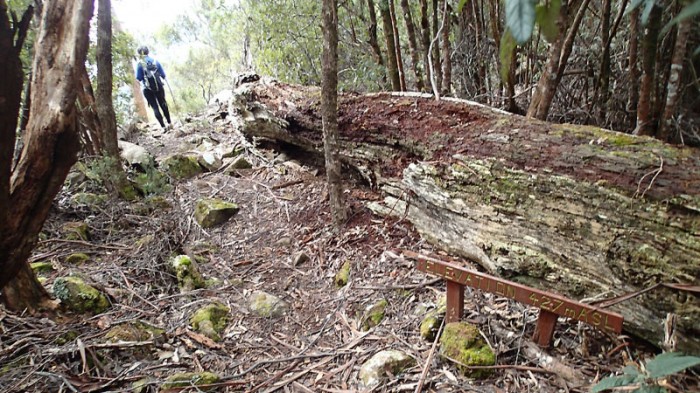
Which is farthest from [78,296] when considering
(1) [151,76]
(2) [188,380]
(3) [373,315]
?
(1) [151,76]

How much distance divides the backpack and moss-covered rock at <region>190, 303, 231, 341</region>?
21.9 ft

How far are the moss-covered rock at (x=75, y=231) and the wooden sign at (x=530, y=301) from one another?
3.92 metres

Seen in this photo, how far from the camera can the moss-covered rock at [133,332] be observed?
106 inches

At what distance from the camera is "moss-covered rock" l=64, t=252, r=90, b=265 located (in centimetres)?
392

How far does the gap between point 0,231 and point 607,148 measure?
3686 mm

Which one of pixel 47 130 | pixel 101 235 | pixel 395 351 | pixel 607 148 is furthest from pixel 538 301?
pixel 101 235

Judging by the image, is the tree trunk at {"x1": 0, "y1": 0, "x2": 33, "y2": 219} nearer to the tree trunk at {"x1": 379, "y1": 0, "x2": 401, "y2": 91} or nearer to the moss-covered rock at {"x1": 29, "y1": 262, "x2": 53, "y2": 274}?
the moss-covered rock at {"x1": 29, "y1": 262, "x2": 53, "y2": 274}

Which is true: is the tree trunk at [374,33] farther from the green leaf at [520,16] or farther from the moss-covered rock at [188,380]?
the green leaf at [520,16]

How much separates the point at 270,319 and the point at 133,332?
1.00m

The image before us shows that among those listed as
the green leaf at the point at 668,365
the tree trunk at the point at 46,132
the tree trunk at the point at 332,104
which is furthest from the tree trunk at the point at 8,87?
the green leaf at the point at 668,365

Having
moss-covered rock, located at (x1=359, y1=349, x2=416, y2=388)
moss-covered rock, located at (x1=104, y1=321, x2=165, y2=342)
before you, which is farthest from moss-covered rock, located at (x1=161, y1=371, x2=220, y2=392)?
Answer: moss-covered rock, located at (x1=359, y1=349, x2=416, y2=388)

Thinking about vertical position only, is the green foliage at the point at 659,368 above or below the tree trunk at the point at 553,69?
below

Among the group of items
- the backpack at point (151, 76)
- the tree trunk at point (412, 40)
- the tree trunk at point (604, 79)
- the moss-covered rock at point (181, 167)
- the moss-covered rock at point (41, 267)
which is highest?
the backpack at point (151, 76)

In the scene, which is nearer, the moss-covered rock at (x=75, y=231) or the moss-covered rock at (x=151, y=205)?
the moss-covered rock at (x=75, y=231)
